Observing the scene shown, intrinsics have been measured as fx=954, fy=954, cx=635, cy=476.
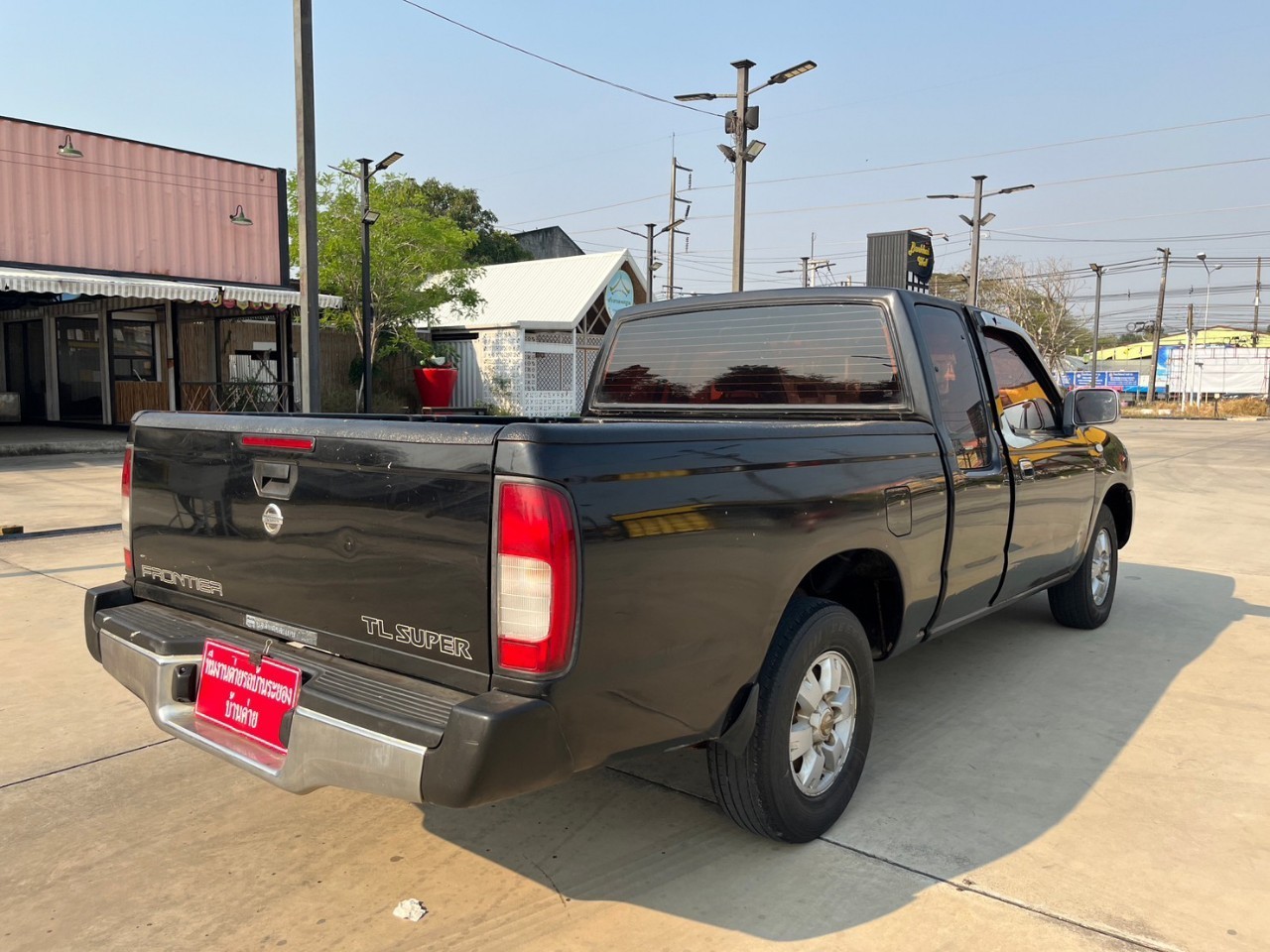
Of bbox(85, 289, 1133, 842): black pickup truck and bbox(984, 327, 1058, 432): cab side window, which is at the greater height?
bbox(984, 327, 1058, 432): cab side window

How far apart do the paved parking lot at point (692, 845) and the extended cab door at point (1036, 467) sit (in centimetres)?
68

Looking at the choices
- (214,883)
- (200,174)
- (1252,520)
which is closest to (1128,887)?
(214,883)

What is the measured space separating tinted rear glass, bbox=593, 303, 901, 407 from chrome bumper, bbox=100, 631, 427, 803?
245 centimetres

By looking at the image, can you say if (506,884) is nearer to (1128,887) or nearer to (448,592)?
(448,592)

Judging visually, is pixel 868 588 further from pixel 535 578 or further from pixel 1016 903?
pixel 535 578

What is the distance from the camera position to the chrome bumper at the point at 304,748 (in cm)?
227

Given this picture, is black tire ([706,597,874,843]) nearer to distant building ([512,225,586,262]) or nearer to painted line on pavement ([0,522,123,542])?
painted line on pavement ([0,522,123,542])

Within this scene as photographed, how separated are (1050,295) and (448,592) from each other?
6242 cm

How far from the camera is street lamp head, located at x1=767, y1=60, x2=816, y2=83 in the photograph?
1488cm

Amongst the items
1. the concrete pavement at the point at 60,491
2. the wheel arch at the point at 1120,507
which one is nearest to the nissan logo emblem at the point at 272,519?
the wheel arch at the point at 1120,507

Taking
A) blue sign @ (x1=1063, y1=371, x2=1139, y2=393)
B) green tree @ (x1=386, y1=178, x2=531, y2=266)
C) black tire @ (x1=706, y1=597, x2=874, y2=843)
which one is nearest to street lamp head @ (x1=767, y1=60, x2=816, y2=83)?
black tire @ (x1=706, y1=597, x2=874, y2=843)

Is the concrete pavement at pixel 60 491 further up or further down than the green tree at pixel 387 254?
further down

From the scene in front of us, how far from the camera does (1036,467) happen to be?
4.62m

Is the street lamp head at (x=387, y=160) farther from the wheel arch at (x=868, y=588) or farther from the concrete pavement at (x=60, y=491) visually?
the wheel arch at (x=868, y=588)
